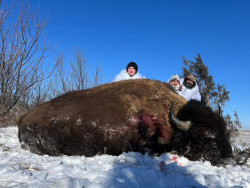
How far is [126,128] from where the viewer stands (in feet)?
12.9

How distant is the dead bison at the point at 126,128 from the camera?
3.73m

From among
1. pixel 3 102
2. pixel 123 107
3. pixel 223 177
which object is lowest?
pixel 223 177

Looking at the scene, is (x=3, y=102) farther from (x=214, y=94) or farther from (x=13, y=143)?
(x=214, y=94)

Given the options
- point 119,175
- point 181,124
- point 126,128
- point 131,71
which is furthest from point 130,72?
point 119,175

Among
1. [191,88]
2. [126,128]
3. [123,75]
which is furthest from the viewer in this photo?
[123,75]

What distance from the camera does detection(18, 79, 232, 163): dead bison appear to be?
373 cm

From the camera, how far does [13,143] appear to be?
5113 millimetres

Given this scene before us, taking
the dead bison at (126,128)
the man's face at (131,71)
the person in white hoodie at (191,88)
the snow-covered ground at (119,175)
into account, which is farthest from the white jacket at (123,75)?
the snow-covered ground at (119,175)

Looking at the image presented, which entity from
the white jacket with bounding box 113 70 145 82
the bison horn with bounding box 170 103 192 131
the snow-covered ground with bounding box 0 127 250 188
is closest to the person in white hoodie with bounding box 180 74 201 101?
the white jacket with bounding box 113 70 145 82

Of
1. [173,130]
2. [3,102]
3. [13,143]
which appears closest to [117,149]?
[173,130]

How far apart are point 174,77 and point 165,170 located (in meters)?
4.42

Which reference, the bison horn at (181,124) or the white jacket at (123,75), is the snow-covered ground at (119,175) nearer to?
the bison horn at (181,124)

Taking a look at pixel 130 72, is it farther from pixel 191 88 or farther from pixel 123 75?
pixel 191 88

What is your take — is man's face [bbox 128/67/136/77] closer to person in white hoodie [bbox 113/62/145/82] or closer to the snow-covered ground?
person in white hoodie [bbox 113/62/145/82]
